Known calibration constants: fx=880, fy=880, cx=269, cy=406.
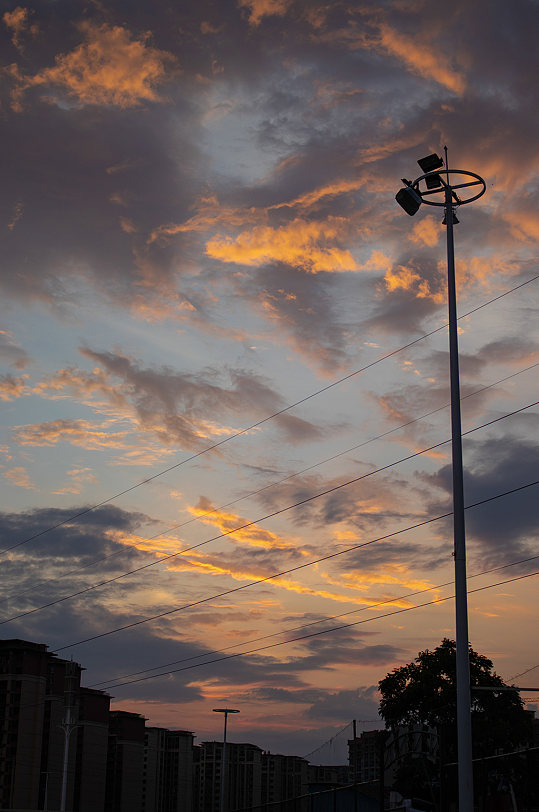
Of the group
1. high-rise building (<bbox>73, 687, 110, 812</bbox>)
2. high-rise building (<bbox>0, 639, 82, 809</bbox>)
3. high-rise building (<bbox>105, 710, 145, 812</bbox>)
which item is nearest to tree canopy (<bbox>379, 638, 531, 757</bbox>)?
high-rise building (<bbox>0, 639, 82, 809</bbox>)

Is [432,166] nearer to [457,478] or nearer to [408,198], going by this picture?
[408,198]

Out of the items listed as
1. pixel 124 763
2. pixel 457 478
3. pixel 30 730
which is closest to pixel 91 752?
pixel 30 730

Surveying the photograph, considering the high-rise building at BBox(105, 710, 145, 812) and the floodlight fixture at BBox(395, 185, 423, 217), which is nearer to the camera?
the floodlight fixture at BBox(395, 185, 423, 217)

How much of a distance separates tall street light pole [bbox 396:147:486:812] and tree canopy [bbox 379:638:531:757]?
43.7 meters

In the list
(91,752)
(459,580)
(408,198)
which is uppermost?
(408,198)

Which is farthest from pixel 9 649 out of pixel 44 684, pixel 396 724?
pixel 396 724

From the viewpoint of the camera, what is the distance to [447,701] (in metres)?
63.3

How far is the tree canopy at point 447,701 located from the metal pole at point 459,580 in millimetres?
43639

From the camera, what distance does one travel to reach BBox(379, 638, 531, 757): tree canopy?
59.0m

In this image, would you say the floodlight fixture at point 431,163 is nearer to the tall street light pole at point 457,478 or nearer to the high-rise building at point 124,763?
the tall street light pole at point 457,478

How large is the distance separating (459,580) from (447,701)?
48385mm

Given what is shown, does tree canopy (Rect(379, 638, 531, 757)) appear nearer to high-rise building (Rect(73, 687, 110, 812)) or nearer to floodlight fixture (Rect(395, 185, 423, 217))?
floodlight fixture (Rect(395, 185, 423, 217))

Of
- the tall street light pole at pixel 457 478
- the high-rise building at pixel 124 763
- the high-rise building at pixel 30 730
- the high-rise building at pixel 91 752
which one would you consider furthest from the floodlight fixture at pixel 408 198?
the high-rise building at pixel 124 763

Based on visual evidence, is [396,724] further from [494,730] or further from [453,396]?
[453,396]
